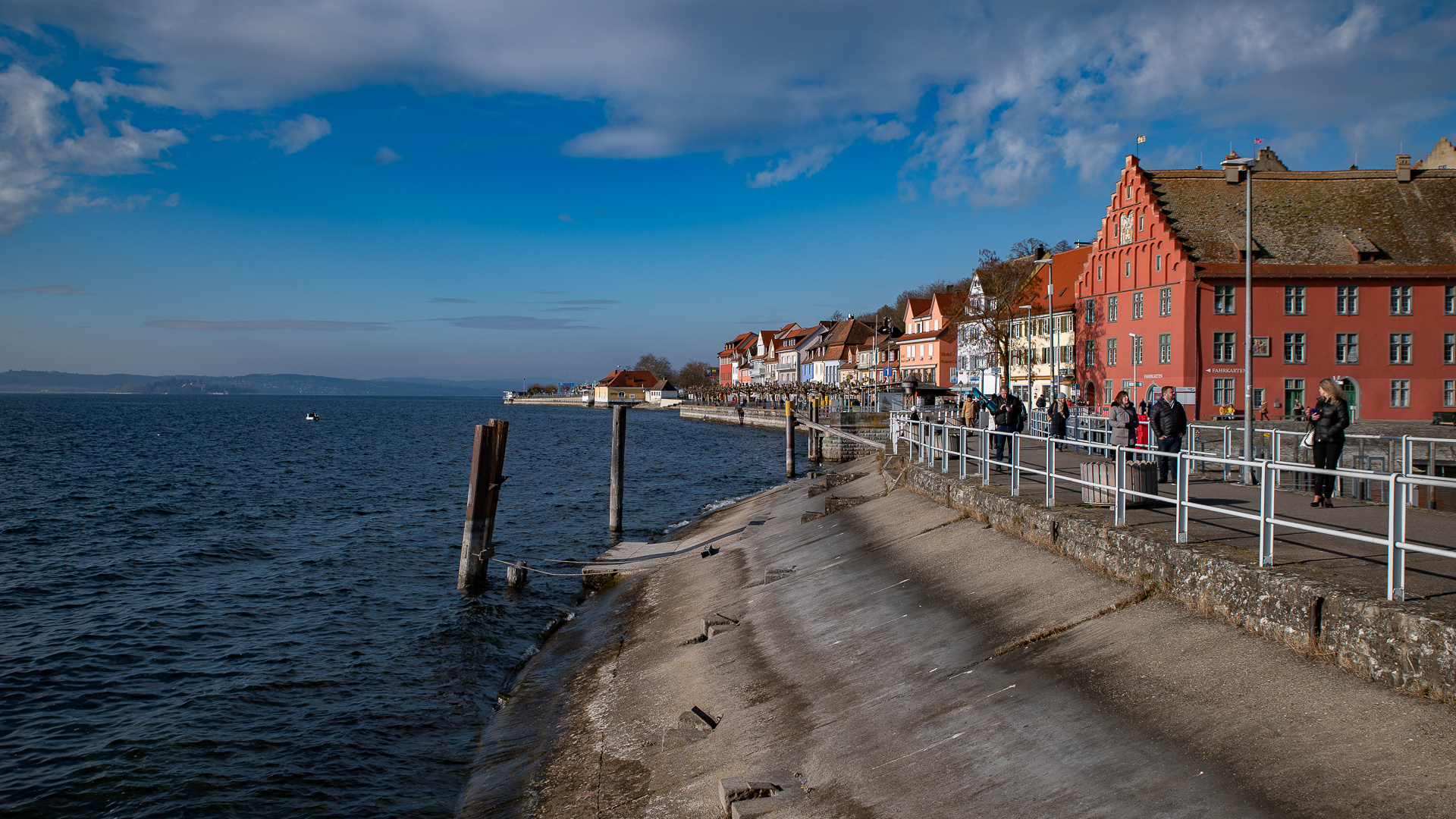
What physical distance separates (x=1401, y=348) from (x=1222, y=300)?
28.1ft

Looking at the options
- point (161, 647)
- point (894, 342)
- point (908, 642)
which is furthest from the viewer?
point (894, 342)

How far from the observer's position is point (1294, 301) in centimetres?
4269

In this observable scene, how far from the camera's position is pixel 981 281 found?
205ft

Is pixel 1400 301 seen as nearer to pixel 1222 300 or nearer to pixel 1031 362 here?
pixel 1222 300

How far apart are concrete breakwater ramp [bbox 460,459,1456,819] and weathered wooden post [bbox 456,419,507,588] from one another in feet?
16.5

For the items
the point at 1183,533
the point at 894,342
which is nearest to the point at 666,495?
the point at 1183,533

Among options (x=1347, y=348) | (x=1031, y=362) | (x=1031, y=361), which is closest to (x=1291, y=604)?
(x=1347, y=348)

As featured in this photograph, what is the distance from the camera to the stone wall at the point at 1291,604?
4.53m

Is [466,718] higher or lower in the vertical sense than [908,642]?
lower

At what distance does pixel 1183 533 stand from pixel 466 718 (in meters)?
8.24

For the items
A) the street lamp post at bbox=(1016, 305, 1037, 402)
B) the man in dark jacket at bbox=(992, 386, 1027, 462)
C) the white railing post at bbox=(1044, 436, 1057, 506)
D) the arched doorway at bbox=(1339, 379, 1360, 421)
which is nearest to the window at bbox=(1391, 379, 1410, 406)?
the arched doorway at bbox=(1339, 379, 1360, 421)

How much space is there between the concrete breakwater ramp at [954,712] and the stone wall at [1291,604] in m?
0.11

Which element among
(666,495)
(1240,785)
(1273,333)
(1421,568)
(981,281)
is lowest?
(666,495)

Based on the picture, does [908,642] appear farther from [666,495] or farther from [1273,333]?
[1273,333]
